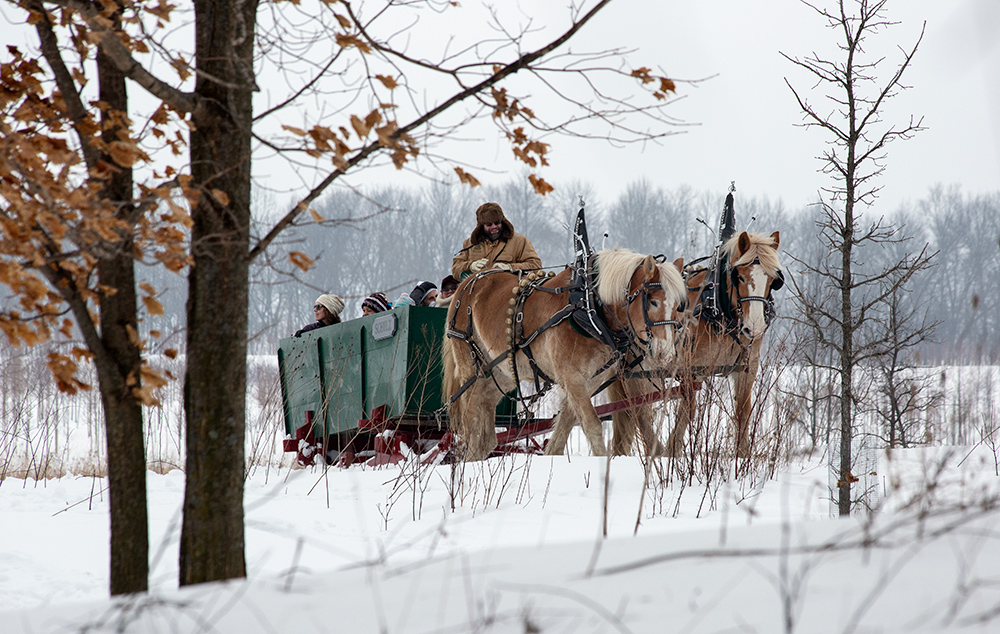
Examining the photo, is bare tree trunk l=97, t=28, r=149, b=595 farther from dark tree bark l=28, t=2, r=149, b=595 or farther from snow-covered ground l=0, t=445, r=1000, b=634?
snow-covered ground l=0, t=445, r=1000, b=634

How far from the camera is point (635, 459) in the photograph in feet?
24.7

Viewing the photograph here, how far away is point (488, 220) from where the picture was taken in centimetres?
877

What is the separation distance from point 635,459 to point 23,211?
5.83 meters

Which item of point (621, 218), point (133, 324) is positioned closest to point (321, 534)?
point (133, 324)

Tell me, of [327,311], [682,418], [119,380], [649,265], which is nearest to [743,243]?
[649,265]

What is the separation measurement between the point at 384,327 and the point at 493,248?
4.42 ft

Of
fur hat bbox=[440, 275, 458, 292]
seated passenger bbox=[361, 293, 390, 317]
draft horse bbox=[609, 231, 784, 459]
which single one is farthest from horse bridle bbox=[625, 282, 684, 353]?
seated passenger bbox=[361, 293, 390, 317]

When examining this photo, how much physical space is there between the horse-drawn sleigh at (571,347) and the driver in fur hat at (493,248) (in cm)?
48

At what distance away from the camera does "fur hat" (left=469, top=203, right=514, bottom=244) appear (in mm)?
8691

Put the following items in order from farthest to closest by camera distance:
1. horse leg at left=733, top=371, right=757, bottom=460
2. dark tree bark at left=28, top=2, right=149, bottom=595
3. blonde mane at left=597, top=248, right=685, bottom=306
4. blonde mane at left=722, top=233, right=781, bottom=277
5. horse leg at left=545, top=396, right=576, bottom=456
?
horse leg at left=545, top=396, right=576, bottom=456 → blonde mane at left=722, top=233, right=781, bottom=277 → blonde mane at left=597, top=248, right=685, bottom=306 → horse leg at left=733, top=371, right=757, bottom=460 → dark tree bark at left=28, top=2, right=149, bottom=595

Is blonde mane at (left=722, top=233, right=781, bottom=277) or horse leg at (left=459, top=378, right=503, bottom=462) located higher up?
blonde mane at (left=722, top=233, right=781, bottom=277)

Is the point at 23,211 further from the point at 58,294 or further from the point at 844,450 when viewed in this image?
the point at 844,450

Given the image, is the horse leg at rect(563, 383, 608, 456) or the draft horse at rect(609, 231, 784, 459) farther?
the horse leg at rect(563, 383, 608, 456)

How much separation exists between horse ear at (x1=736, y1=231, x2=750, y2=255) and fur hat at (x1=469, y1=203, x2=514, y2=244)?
233 cm
